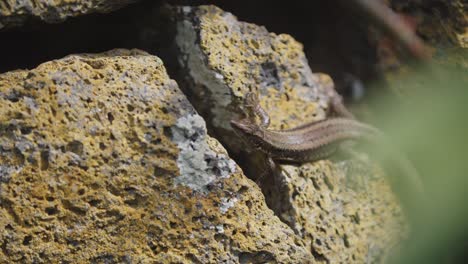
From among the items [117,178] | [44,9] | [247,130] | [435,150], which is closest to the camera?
[117,178]

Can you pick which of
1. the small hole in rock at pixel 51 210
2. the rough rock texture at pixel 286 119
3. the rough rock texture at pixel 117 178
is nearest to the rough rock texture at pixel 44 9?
the rough rock texture at pixel 117 178

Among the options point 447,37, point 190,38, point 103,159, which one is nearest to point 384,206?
point 447,37

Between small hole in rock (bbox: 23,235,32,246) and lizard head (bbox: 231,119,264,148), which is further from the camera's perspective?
lizard head (bbox: 231,119,264,148)

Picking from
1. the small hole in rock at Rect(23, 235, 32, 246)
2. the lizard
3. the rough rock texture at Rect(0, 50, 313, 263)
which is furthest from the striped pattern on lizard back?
the small hole in rock at Rect(23, 235, 32, 246)

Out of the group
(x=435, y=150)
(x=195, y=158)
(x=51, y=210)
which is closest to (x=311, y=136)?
(x=435, y=150)

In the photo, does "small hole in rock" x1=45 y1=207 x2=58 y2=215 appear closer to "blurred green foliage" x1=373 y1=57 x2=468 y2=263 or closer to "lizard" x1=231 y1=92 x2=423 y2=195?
"lizard" x1=231 y1=92 x2=423 y2=195

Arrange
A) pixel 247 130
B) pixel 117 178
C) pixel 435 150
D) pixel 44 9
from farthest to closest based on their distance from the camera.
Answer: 1. pixel 247 130
2. pixel 435 150
3. pixel 44 9
4. pixel 117 178

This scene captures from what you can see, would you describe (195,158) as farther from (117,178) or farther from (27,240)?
(27,240)
